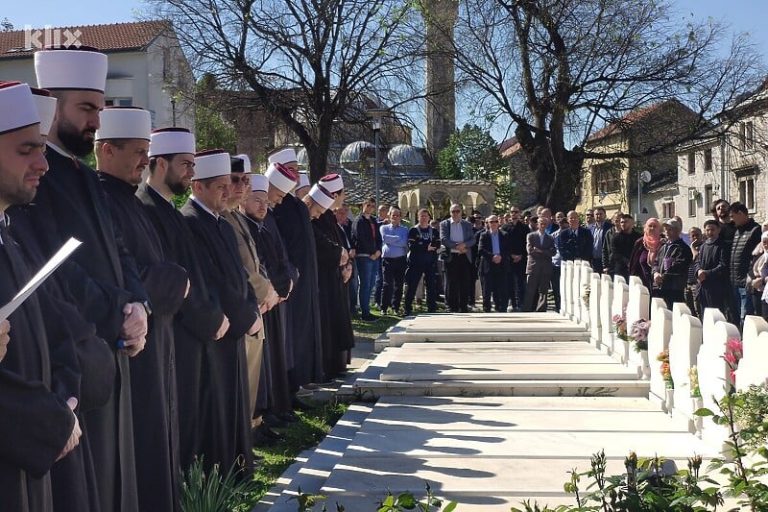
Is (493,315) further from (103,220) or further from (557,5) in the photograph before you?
(557,5)

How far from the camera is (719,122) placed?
82.7 ft

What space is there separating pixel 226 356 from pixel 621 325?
4.22 metres

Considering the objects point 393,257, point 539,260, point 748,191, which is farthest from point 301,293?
point 748,191

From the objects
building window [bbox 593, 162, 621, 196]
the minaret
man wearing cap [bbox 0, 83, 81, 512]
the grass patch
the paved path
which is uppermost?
the minaret

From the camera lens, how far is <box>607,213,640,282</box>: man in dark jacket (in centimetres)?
1584

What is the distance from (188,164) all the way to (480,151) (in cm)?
5882

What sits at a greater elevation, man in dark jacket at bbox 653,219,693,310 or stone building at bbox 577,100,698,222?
stone building at bbox 577,100,698,222

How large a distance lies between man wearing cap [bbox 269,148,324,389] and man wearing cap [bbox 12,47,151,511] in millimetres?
4747

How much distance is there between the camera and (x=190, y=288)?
5.34 meters

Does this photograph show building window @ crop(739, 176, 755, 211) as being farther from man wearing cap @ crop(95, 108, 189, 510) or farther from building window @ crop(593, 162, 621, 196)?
man wearing cap @ crop(95, 108, 189, 510)

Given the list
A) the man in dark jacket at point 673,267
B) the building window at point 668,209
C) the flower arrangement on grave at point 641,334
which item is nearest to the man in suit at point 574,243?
the man in dark jacket at point 673,267

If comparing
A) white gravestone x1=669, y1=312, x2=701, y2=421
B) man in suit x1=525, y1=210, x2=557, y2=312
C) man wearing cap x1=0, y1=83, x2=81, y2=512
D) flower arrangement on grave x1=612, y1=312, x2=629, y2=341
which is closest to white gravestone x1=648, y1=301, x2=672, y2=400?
white gravestone x1=669, y1=312, x2=701, y2=421

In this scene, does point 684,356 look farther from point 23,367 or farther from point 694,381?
point 23,367

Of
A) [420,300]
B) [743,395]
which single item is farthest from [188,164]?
[420,300]
